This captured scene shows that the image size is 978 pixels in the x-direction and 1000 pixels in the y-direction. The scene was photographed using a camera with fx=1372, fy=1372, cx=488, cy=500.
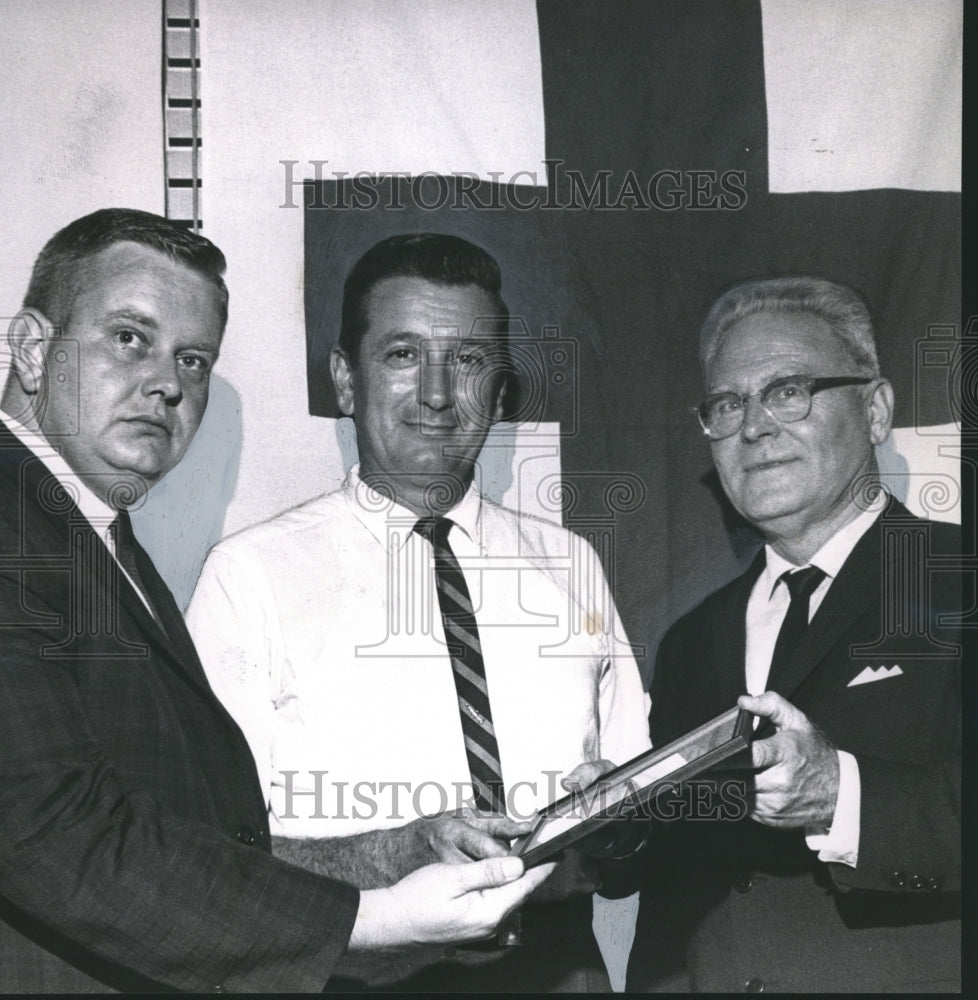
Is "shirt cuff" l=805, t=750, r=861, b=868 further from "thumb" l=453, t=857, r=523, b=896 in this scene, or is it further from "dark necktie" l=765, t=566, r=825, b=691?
"thumb" l=453, t=857, r=523, b=896

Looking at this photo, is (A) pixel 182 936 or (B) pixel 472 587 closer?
(A) pixel 182 936

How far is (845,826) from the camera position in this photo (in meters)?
2.14

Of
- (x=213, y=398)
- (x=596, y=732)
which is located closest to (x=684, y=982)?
(x=596, y=732)

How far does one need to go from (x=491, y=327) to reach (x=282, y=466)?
1.32 feet

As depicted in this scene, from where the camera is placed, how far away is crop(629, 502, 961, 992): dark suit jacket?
2156mm

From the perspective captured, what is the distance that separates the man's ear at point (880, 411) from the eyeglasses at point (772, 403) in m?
0.03

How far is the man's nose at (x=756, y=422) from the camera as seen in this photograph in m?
2.21

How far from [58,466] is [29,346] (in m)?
0.19

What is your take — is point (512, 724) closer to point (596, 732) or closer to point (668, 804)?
point (596, 732)

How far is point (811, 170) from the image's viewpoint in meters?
2.27

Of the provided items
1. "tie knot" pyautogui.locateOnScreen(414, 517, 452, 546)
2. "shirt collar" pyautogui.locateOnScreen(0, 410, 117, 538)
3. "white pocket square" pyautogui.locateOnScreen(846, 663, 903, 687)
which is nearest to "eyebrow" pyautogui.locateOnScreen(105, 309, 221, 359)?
"shirt collar" pyautogui.locateOnScreen(0, 410, 117, 538)

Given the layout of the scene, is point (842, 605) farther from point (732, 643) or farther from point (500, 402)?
point (500, 402)

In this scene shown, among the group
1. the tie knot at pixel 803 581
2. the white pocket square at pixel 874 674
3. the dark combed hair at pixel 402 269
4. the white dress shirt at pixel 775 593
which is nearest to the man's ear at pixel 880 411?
the white dress shirt at pixel 775 593

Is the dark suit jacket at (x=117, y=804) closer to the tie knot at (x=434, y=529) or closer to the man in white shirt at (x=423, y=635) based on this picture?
the man in white shirt at (x=423, y=635)
